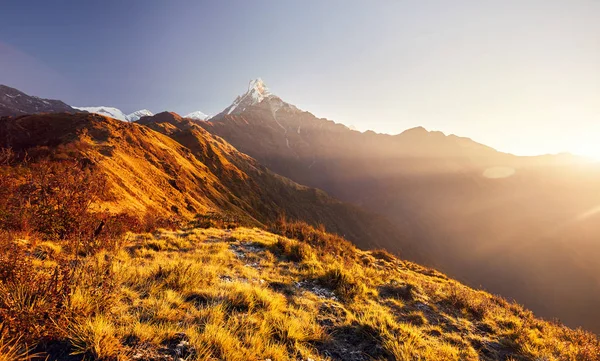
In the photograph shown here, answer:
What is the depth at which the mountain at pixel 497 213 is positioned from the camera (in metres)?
92.6

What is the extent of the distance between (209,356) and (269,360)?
79 centimetres

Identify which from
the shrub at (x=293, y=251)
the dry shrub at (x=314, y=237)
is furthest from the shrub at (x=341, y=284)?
the dry shrub at (x=314, y=237)

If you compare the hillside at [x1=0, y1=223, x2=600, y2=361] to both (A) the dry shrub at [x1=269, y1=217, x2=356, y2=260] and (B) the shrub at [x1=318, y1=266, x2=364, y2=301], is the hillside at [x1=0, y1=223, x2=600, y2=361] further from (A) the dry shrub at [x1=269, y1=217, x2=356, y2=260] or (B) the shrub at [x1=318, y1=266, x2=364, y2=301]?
(A) the dry shrub at [x1=269, y1=217, x2=356, y2=260]

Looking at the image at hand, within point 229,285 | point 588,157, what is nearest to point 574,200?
point 588,157

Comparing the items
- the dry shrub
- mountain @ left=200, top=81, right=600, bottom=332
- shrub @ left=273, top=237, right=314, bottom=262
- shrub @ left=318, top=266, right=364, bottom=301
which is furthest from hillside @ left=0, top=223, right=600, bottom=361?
mountain @ left=200, top=81, right=600, bottom=332

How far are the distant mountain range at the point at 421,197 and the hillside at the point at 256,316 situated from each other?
15.7 m

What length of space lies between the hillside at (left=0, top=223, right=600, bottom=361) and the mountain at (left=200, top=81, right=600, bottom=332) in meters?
95.0

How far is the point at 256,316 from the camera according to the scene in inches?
169

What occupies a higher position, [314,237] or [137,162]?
[137,162]

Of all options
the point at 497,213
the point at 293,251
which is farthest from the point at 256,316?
the point at 497,213

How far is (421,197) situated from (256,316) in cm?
17758

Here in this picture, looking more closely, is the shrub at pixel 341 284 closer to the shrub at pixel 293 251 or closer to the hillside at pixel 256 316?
the hillside at pixel 256 316

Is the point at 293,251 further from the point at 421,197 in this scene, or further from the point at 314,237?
the point at 421,197

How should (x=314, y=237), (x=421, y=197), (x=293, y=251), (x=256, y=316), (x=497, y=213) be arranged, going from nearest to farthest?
(x=256, y=316) → (x=293, y=251) → (x=314, y=237) → (x=497, y=213) → (x=421, y=197)
